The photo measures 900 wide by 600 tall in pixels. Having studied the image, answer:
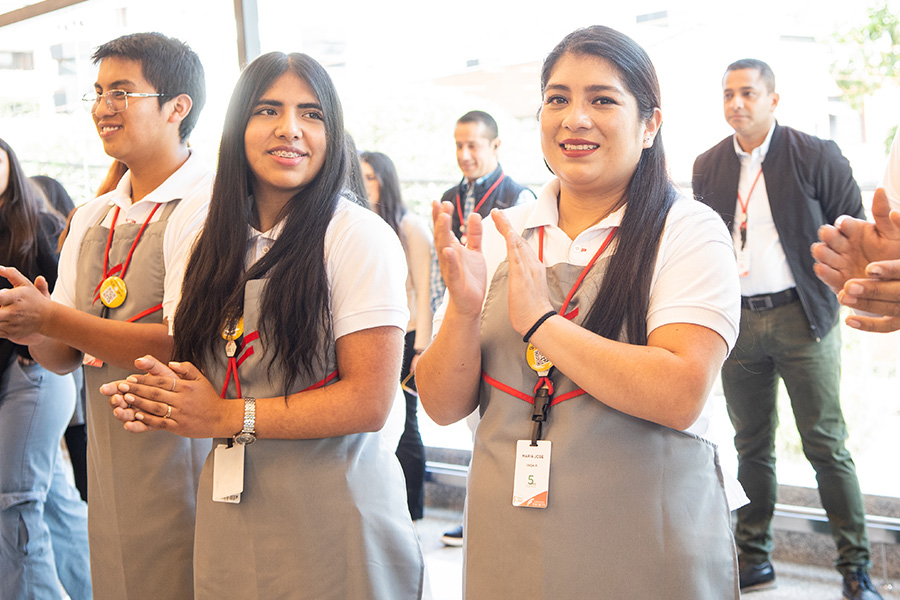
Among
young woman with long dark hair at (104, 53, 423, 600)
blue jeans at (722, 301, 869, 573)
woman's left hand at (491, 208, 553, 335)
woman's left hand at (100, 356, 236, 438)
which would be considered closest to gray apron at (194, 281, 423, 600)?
young woman with long dark hair at (104, 53, 423, 600)

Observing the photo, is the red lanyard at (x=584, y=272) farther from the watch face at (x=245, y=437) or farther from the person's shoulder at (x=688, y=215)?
the watch face at (x=245, y=437)

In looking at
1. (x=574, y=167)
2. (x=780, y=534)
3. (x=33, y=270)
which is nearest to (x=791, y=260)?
(x=780, y=534)

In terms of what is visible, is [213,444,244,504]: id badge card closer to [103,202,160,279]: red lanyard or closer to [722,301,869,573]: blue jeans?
[103,202,160,279]: red lanyard

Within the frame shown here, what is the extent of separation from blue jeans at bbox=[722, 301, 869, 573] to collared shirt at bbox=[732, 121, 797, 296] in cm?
11

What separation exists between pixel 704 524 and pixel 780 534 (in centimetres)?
242

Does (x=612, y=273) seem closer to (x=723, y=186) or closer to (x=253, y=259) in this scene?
(x=253, y=259)

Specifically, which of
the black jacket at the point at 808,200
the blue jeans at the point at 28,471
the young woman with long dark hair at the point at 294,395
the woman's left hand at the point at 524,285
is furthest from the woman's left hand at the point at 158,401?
the black jacket at the point at 808,200

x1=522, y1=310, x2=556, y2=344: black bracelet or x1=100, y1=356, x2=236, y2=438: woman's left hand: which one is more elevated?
x1=522, y1=310, x2=556, y2=344: black bracelet

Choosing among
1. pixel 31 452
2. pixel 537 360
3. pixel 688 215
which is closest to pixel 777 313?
pixel 688 215

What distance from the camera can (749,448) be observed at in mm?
3244

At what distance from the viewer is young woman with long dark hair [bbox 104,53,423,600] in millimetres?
1602

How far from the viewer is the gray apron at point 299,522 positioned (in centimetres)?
163

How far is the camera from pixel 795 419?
315 centimetres

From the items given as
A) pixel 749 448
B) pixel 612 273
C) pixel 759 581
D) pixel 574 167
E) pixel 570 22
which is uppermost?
pixel 570 22
